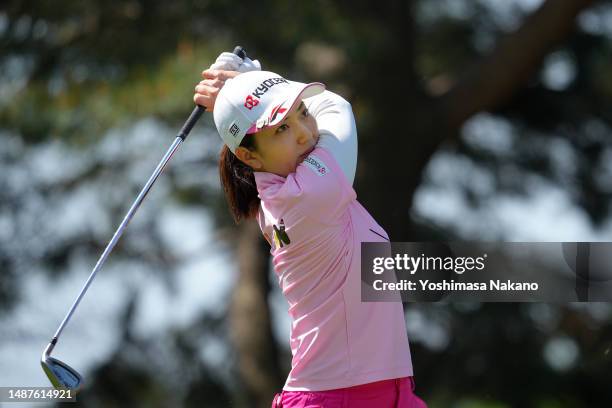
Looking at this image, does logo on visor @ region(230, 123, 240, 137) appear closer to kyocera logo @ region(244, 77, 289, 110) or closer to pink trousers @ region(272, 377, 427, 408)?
kyocera logo @ region(244, 77, 289, 110)

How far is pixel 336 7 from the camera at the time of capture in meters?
6.27

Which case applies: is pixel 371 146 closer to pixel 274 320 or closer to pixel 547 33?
pixel 547 33

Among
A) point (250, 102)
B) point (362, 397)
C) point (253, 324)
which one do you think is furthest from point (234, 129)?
point (253, 324)

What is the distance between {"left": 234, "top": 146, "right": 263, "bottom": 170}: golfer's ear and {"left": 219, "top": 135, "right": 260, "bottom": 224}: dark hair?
0.09 meters

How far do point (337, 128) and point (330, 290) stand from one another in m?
0.32

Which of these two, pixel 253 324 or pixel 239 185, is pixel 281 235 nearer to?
pixel 239 185

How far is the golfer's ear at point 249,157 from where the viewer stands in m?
2.24

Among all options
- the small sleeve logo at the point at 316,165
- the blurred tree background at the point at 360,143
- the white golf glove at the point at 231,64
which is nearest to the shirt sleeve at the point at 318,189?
the small sleeve logo at the point at 316,165

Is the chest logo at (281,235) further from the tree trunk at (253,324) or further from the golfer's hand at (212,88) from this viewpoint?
the tree trunk at (253,324)

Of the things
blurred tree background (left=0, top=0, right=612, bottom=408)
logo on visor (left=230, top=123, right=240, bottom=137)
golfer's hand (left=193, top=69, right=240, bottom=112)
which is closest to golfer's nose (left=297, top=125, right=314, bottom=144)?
logo on visor (left=230, top=123, right=240, bottom=137)

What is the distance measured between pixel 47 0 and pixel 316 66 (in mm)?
1512

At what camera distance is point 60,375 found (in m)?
2.55

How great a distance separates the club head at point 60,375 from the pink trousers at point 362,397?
574 mm

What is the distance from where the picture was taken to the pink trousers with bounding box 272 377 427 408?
7.14 ft
